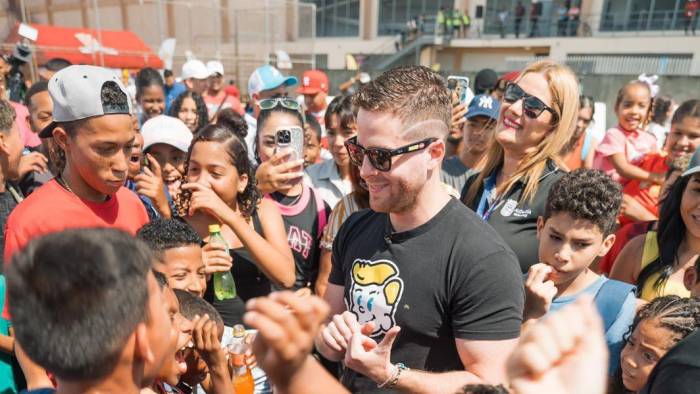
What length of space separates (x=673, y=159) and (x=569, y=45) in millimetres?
27158

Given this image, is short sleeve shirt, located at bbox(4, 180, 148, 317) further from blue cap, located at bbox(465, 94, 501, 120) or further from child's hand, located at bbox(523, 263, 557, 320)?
blue cap, located at bbox(465, 94, 501, 120)

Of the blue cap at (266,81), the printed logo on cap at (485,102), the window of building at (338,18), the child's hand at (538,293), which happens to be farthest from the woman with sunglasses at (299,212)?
the window of building at (338,18)

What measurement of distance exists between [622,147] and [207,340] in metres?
4.56

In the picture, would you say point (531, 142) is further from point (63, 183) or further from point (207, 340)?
point (63, 183)

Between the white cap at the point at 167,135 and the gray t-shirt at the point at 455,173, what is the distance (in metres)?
2.05

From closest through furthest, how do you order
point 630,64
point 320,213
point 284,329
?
point 284,329
point 320,213
point 630,64

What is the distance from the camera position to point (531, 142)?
8.53 ft

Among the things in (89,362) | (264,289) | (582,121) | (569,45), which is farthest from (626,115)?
(569,45)

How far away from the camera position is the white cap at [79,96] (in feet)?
6.36

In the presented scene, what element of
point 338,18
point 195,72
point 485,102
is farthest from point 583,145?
point 338,18

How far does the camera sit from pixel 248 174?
2.88 metres

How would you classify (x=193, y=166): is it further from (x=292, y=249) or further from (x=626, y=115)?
(x=626, y=115)

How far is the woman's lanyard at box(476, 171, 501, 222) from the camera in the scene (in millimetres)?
2623

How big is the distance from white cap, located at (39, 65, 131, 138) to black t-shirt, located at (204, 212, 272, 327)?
1.02m
